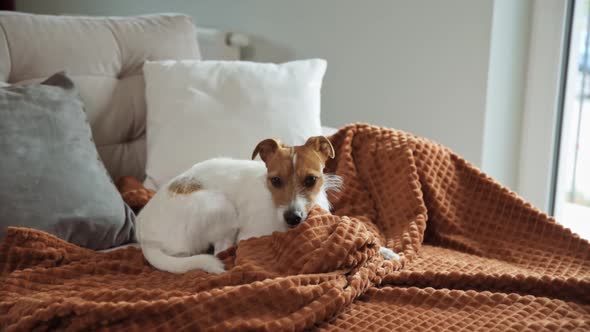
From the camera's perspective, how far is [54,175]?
163 centimetres

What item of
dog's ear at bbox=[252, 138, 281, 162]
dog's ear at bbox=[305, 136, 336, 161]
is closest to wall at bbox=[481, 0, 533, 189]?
dog's ear at bbox=[305, 136, 336, 161]

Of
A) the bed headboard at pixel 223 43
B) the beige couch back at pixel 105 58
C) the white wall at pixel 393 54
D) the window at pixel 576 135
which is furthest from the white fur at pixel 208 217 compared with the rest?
the bed headboard at pixel 223 43

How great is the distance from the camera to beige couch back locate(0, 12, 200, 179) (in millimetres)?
1934

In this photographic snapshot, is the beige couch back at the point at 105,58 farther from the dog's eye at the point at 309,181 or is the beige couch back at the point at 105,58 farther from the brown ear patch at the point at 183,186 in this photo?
the dog's eye at the point at 309,181

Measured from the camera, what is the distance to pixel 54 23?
2.01 metres

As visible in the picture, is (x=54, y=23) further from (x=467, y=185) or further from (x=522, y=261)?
(x=522, y=261)

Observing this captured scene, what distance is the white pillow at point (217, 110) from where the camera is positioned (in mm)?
1940

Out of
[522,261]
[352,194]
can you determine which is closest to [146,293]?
[352,194]

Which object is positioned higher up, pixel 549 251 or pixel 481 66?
pixel 481 66

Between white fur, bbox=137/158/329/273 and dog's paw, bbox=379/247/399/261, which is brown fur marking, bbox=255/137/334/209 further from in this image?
dog's paw, bbox=379/247/399/261

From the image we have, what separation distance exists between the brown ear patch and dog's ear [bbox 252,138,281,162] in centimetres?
18

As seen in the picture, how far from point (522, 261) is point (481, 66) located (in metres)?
0.95

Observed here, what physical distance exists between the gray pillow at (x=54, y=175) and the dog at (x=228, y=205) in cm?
14

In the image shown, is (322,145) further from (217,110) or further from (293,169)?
(217,110)
